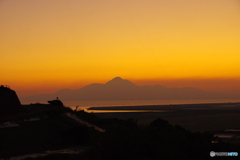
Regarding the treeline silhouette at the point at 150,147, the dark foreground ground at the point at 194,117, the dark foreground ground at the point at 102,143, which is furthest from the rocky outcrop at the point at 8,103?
the dark foreground ground at the point at 194,117

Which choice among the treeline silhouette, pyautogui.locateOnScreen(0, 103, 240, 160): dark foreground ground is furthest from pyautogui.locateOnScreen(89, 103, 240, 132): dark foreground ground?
pyautogui.locateOnScreen(0, 103, 240, 160): dark foreground ground

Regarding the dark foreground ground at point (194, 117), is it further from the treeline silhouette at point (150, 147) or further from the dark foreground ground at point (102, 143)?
the dark foreground ground at point (102, 143)

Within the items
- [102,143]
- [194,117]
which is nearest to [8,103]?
[102,143]

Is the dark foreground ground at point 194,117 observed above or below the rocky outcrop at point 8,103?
below

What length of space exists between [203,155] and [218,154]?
3.28 feet

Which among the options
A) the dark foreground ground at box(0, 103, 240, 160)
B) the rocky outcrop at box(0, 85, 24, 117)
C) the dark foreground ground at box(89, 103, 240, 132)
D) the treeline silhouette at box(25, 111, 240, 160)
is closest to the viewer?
the dark foreground ground at box(0, 103, 240, 160)

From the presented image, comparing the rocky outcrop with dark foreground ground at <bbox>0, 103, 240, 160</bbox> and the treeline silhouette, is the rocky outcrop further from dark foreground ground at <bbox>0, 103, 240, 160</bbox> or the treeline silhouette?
the treeline silhouette

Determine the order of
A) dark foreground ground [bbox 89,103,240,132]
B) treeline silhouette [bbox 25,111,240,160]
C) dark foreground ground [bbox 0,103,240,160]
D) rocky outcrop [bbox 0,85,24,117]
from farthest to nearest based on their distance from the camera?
dark foreground ground [bbox 89,103,240,132]
rocky outcrop [bbox 0,85,24,117]
treeline silhouette [bbox 25,111,240,160]
dark foreground ground [bbox 0,103,240,160]

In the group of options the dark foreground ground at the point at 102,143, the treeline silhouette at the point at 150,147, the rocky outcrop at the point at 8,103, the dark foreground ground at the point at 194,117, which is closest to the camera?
the dark foreground ground at the point at 102,143

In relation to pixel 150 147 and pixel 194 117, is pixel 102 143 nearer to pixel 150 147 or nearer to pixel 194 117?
pixel 150 147

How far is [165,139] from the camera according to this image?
24.8 meters

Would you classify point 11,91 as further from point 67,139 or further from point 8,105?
point 67,139

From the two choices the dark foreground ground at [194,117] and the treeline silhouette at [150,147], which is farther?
the dark foreground ground at [194,117]

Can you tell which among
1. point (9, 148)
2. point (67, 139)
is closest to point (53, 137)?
point (67, 139)
